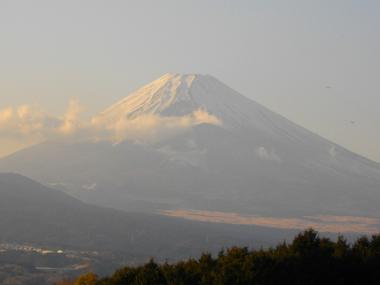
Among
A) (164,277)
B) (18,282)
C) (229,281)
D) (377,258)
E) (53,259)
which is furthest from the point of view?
(53,259)

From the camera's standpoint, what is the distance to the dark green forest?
39.8m

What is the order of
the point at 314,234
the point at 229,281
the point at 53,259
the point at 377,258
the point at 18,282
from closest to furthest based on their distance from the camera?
the point at 229,281 → the point at 377,258 → the point at 314,234 → the point at 18,282 → the point at 53,259

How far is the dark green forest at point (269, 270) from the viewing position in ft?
130

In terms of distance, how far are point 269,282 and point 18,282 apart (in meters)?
95.2

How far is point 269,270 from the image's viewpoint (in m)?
40.0

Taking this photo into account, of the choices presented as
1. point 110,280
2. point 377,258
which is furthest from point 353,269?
point 110,280

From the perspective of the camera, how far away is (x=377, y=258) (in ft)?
145

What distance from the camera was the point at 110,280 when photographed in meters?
42.2

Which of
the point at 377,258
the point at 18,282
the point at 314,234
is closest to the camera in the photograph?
the point at 377,258

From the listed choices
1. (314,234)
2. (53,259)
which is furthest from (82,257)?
(314,234)

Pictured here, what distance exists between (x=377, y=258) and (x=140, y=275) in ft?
35.8

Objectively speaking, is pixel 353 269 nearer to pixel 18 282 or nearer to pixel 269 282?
pixel 269 282

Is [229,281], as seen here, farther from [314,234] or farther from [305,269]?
[314,234]

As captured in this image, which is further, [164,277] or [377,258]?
[377,258]
